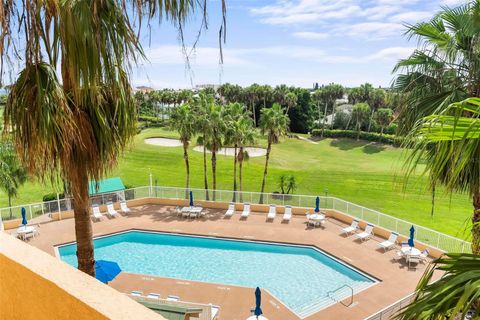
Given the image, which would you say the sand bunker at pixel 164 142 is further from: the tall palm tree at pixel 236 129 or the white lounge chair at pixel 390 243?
the white lounge chair at pixel 390 243

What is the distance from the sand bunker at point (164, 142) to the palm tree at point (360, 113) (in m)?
30.1

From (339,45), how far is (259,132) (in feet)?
34.1

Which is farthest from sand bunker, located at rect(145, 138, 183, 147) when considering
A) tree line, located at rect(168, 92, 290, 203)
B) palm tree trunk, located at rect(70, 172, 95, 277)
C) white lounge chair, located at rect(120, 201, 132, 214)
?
palm tree trunk, located at rect(70, 172, 95, 277)

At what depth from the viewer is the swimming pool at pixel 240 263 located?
14659mm

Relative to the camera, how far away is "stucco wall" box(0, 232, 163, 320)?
6.23 ft

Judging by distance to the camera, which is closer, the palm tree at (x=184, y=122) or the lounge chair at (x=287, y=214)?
the lounge chair at (x=287, y=214)

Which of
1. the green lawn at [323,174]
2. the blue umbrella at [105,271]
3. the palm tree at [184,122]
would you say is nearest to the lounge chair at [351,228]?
the green lawn at [323,174]

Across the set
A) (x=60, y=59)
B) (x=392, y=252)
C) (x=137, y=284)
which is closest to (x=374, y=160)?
(x=392, y=252)

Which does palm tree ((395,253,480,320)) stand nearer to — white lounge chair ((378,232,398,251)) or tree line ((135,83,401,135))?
white lounge chair ((378,232,398,251))

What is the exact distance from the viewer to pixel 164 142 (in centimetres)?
5309

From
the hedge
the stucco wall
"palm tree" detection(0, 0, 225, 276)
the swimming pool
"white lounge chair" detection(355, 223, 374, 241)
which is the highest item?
"palm tree" detection(0, 0, 225, 276)

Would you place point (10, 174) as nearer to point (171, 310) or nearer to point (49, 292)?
point (171, 310)

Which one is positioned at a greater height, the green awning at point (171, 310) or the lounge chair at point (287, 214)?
the green awning at point (171, 310)

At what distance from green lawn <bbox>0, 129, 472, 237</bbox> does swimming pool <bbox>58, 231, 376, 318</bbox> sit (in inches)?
379
